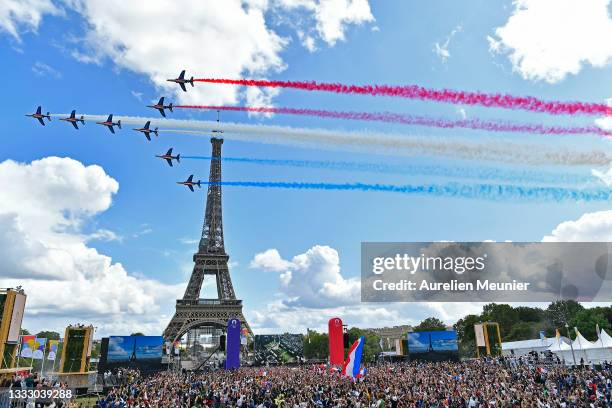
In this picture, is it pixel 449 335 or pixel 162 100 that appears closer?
pixel 162 100

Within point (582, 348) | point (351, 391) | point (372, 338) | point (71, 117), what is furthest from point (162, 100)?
point (372, 338)

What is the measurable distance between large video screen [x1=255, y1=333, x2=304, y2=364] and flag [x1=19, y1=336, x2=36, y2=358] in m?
26.8

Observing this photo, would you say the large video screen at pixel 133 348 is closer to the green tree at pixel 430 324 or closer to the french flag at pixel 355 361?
the french flag at pixel 355 361

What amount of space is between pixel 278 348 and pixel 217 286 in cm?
2573

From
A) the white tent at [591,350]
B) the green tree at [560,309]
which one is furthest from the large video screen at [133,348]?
the green tree at [560,309]

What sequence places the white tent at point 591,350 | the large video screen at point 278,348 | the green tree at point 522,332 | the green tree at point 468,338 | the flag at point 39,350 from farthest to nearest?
the green tree at point 522,332, the green tree at point 468,338, the large video screen at point 278,348, the white tent at point 591,350, the flag at point 39,350

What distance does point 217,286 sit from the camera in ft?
259

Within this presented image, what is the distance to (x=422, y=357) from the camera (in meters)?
52.0

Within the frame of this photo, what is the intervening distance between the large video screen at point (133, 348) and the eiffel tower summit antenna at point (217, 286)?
22044mm

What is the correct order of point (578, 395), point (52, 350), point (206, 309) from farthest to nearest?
point (206, 309) < point (52, 350) < point (578, 395)

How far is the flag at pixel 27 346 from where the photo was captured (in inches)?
1369

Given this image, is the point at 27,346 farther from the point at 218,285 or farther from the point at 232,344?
the point at 218,285

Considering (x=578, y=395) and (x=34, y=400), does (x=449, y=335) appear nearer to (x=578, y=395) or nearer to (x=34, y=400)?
(x=578, y=395)

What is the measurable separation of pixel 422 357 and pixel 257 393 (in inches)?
1289
